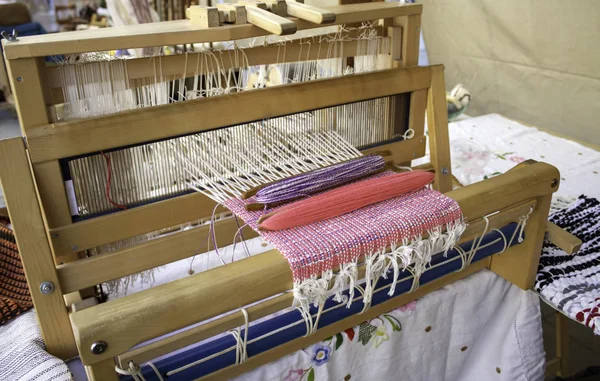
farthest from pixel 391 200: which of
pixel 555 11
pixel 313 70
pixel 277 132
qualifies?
pixel 555 11

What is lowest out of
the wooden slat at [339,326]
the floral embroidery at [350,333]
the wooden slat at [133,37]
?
the floral embroidery at [350,333]

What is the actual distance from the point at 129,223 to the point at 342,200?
1.39 ft

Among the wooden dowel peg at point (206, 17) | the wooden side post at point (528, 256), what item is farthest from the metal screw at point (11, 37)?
the wooden side post at point (528, 256)

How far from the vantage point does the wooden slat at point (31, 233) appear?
852 mm

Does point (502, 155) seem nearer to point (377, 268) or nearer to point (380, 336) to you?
A: point (380, 336)

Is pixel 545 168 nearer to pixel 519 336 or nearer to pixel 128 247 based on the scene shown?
pixel 519 336

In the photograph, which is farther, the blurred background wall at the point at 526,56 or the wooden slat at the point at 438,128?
the blurred background wall at the point at 526,56

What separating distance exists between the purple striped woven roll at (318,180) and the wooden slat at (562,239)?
1.65 ft

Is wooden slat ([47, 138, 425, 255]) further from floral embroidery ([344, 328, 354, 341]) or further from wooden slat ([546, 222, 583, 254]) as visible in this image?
wooden slat ([546, 222, 583, 254])

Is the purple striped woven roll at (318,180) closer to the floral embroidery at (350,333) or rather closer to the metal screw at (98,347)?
the floral embroidery at (350,333)

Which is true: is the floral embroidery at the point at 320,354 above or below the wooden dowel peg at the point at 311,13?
below

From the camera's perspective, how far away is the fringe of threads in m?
0.84

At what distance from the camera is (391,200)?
1017mm

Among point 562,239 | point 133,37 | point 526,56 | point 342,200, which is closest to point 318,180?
point 342,200
